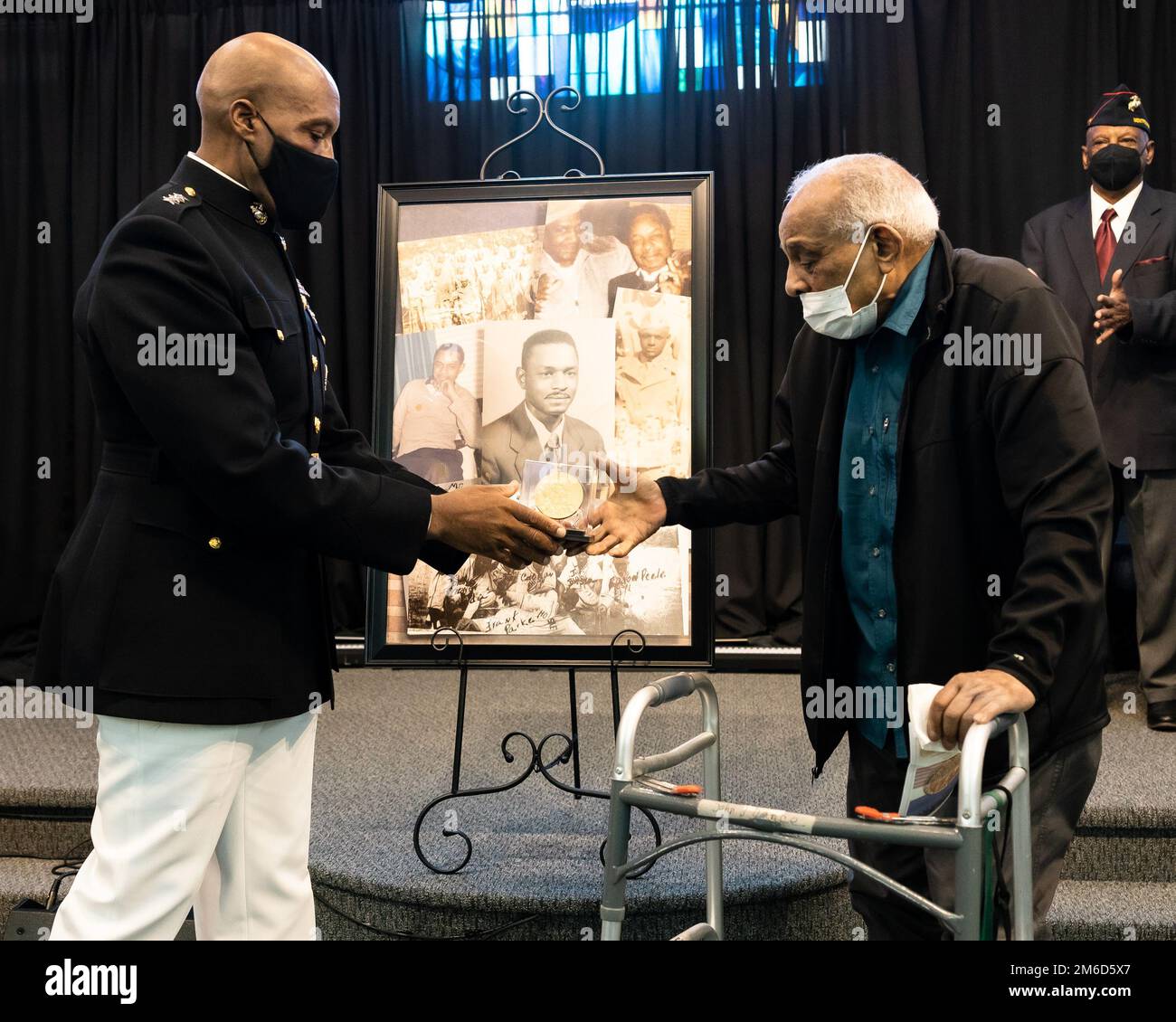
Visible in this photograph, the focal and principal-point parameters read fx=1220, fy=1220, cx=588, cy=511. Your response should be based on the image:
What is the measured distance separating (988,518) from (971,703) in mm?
406

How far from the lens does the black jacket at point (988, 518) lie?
5.84 ft

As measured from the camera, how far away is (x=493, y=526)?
6.95 feet

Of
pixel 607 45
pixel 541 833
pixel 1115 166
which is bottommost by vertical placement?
pixel 541 833

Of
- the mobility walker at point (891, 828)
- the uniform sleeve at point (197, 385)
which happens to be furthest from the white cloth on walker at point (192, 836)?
the mobility walker at point (891, 828)

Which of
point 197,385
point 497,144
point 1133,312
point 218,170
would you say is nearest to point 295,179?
point 218,170

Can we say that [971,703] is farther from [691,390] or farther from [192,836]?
[691,390]

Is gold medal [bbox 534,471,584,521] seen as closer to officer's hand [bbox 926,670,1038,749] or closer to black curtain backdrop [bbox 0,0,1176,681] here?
officer's hand [bbox 926,670,1038,749]

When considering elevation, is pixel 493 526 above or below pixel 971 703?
above

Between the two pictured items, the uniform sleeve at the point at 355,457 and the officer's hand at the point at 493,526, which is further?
the uniform sleeve at the point at 355,457

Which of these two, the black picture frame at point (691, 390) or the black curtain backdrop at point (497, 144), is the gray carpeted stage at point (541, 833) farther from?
the black curtain backdrop at point (497, 144)

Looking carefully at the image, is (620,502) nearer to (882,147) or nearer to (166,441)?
(166,441)

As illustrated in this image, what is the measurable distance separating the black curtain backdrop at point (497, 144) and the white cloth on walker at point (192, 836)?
3.32 metres

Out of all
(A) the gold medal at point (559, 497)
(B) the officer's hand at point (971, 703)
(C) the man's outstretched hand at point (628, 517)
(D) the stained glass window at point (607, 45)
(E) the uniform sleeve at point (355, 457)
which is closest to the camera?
(B) the officer's hand at point (971, 703)

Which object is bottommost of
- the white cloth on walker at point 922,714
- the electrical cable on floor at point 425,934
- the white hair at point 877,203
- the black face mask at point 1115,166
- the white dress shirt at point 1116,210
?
the electrical cable on floor at point 425,934
